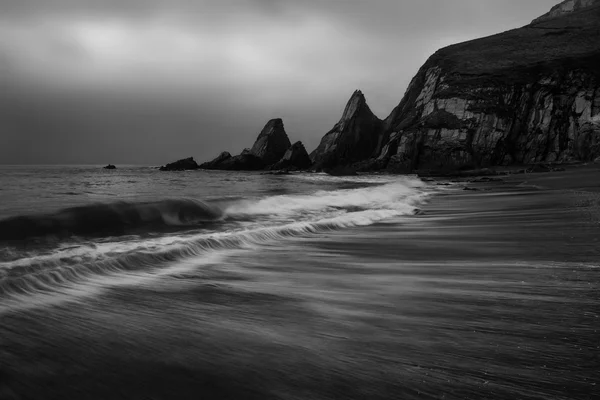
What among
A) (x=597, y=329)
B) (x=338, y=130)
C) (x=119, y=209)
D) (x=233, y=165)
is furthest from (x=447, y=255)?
(x=233, y=165)

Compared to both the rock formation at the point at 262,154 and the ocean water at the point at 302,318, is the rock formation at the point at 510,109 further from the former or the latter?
the ocean water at the point at 302,318

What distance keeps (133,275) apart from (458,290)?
305cm

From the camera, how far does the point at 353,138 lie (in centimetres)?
7531

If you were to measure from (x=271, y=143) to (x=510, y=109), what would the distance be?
51.9 metres

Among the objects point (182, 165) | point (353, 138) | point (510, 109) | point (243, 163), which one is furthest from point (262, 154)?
point (510, 109)

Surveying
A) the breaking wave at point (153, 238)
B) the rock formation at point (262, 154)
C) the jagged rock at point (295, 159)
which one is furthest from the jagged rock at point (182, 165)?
the breaking wave at point (153, 238)

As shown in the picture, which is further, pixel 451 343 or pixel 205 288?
pixel 205 288

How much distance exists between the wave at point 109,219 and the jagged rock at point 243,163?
7827cm

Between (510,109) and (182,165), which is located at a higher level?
(510,109)

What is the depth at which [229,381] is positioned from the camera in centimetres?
188

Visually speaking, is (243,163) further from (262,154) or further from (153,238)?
(153,238)

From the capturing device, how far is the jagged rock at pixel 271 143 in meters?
93.1

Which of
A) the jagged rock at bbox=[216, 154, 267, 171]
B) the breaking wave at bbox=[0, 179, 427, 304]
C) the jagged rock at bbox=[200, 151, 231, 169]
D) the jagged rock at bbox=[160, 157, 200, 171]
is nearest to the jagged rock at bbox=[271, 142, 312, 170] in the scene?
the jagged rock at bbox=[216, 154, 267, 171]

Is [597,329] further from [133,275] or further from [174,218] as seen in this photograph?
[174,218]
